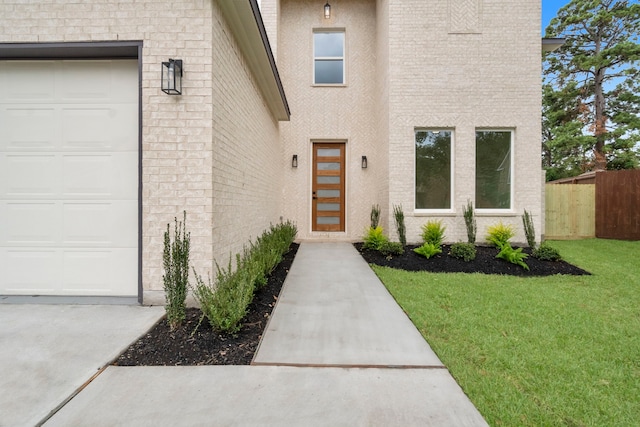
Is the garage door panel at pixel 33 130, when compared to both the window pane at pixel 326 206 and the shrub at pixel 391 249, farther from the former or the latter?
the window pane at pixel 326 206

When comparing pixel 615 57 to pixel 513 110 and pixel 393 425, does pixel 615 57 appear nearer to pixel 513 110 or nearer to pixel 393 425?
pixel 513 110

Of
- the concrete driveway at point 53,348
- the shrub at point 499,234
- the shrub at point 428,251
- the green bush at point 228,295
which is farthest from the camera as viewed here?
the shrub at point 499,234

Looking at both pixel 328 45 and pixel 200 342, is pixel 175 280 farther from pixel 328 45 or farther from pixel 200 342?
pixel 328 45

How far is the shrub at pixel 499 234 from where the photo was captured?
19.1ft

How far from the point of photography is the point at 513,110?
6.33 meters

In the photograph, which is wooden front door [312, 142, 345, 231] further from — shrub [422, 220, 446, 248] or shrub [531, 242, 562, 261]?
shrub [531, 242, 562, 261]

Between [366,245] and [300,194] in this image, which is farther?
[300,194]

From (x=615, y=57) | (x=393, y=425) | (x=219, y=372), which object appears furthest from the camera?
(x=615, y=57)

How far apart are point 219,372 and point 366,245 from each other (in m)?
4.66

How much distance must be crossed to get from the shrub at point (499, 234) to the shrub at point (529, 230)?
0.27 metres

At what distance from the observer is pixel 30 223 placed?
125 inches

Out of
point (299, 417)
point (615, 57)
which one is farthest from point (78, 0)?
point (615, 57)

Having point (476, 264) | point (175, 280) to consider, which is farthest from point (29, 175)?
point (476, 264)

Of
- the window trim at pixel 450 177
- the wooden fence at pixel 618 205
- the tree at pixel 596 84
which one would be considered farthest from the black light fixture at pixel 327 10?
the tree at pixel 596 84
